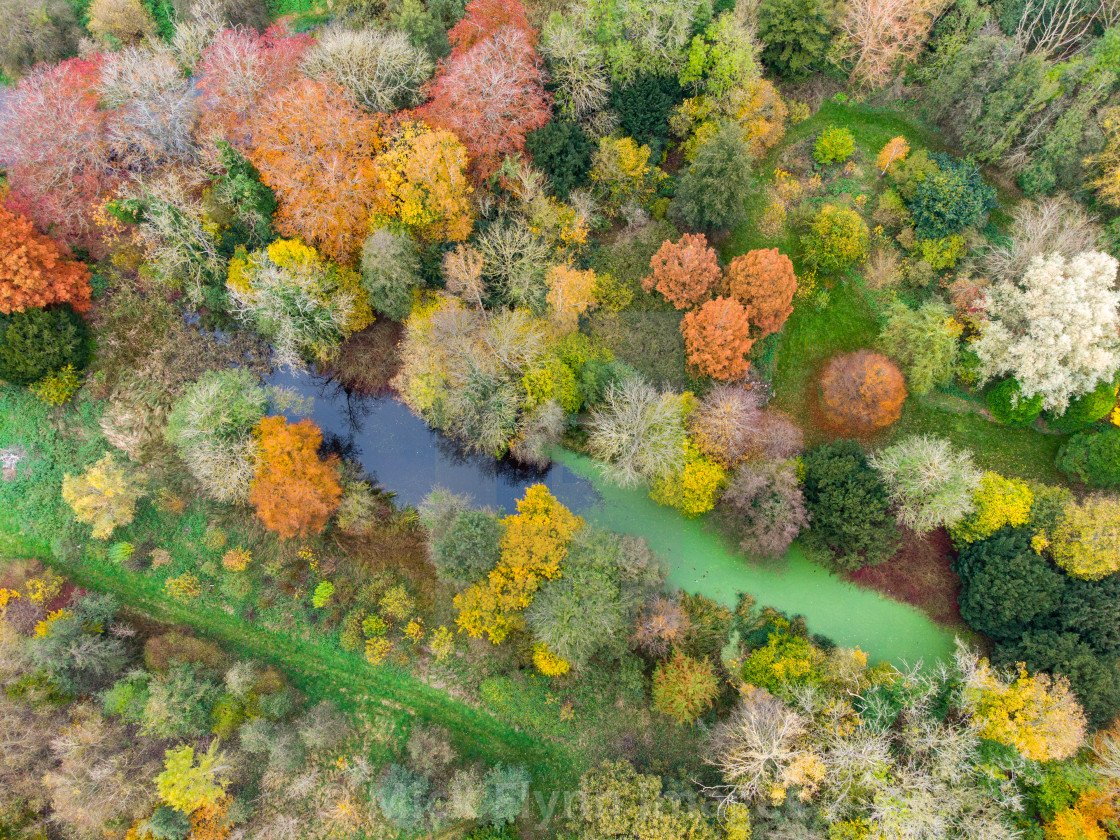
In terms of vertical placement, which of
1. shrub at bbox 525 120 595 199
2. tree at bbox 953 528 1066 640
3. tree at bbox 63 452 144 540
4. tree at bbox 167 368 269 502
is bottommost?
tree at bbox 953 528 1066 640

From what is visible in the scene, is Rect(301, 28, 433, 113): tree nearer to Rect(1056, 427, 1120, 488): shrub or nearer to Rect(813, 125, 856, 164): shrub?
Rect(813, 125, 856, 164): shrub

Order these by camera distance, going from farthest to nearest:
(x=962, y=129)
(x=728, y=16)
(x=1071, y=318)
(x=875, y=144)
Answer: (x=875, y=144)
(x=962, y=129)
(x=728, y=16)
(x=1071, y=318)

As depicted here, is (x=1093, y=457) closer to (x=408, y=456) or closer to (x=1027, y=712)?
(x=1027, y=712)

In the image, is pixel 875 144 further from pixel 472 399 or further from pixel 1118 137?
pixel 472 399

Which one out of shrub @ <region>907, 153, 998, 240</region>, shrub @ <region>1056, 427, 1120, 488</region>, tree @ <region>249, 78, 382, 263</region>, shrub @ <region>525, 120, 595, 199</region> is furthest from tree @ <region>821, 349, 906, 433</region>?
tree @ <region>249, 78, 382, 263</region>

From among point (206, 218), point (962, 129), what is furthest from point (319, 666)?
point (962, 129)

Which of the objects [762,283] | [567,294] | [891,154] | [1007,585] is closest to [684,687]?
[1007,585]

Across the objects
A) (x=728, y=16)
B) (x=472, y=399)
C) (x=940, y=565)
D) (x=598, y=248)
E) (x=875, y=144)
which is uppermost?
(x=728, y=16)
